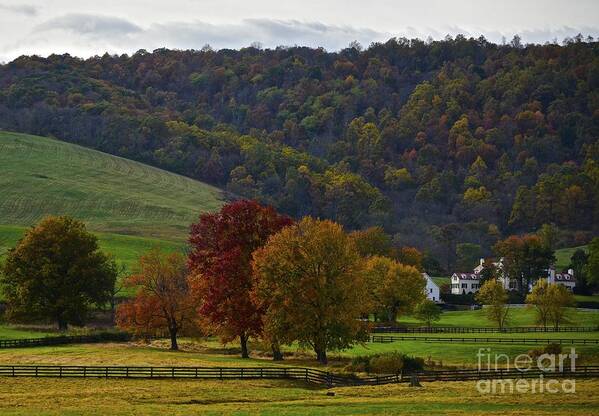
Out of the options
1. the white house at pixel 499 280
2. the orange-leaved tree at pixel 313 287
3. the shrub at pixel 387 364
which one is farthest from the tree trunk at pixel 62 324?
the white house at pixel 499 280

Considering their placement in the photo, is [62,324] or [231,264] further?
[62,324]

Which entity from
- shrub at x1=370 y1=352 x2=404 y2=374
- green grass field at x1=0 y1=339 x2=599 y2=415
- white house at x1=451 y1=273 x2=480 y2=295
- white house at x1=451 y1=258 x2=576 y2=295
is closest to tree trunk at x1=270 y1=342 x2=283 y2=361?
green grass field at x1=0 y1=339 x2=599 y2=415

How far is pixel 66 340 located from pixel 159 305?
347 inches

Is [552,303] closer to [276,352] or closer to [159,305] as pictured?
[276,352]

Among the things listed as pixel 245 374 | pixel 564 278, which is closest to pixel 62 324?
pixel 245 374

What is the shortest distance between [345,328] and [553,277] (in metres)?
91.7

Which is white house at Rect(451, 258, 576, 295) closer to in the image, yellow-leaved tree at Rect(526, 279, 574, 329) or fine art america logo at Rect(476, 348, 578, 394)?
yellow-leaved tree at Rect(526, 279, 574, 329)

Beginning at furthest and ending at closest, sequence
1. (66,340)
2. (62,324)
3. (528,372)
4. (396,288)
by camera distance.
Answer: (396,288) → (62,324) → (66,340) → (528,372)

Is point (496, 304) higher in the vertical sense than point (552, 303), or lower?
lower

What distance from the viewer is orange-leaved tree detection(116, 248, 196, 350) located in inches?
3622

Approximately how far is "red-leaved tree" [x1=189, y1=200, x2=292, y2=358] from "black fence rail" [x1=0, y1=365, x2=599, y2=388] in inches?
594

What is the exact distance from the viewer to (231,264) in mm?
82938

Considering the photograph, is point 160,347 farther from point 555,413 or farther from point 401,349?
point 555,413

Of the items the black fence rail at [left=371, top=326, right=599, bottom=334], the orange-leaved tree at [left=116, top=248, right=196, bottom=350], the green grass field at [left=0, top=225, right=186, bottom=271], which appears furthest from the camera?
the green grass field at [left=0, top=225, right=186, bottom=271]
